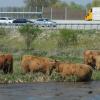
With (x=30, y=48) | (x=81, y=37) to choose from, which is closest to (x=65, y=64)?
(x=30, y=48)

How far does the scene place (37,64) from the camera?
3216 centimetres

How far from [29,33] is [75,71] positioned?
23.7m

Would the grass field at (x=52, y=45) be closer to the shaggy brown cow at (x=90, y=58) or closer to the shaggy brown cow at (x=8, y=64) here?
the shaggy brown cow at (x=90, y=58)

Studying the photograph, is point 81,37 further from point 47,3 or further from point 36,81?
point 47,3

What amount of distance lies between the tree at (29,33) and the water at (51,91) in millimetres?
24126

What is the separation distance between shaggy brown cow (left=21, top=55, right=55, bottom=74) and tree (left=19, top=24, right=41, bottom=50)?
21.2m

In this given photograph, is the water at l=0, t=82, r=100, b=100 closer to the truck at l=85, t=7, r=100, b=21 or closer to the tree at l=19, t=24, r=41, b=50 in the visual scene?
the tree at l=19, t=24, r=41, b=50

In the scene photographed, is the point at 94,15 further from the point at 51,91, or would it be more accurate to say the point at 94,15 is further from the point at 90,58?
the point at 51,91

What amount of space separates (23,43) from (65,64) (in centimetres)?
2385

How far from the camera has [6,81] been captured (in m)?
30.3

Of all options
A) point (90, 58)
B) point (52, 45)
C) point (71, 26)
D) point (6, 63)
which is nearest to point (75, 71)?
point (6, 63)

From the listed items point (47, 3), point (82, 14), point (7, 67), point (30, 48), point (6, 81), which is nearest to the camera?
point (6, 81)

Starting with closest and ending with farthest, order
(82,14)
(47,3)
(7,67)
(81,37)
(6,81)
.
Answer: (6,81) → (7,67) → (81,37) → (82,14) → (47,3)

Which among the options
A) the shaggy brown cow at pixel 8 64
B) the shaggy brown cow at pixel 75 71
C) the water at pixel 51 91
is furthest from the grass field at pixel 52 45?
the water at pixel 51 91
